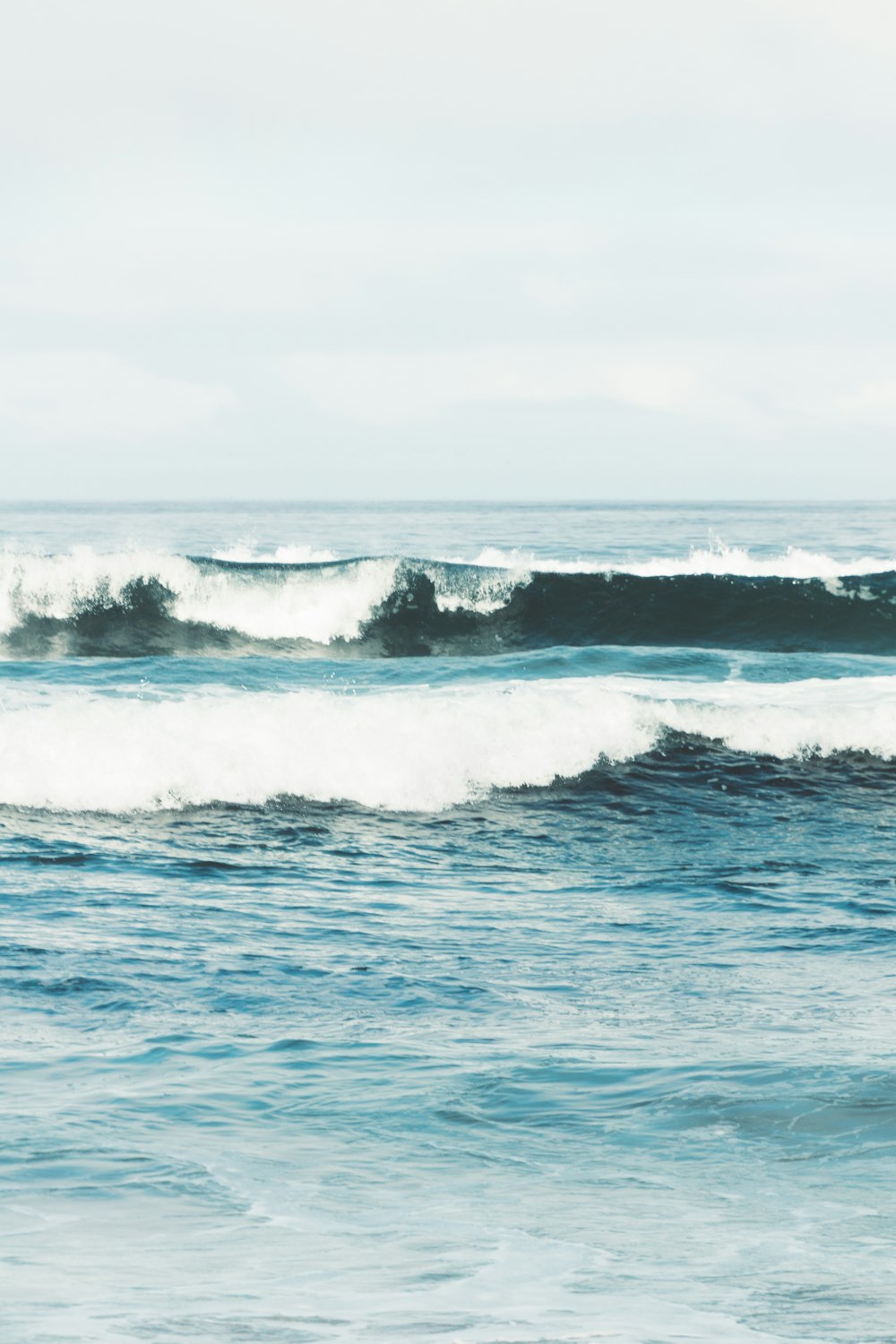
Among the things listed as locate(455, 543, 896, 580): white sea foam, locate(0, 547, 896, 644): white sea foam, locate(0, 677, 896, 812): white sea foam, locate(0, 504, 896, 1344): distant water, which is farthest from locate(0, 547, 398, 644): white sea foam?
locate(0, 677, 896, 812): white sea foam

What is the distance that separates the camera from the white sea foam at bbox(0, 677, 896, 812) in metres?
10.9

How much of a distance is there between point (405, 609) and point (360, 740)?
1084 centimetres

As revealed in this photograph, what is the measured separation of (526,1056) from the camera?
511 cm

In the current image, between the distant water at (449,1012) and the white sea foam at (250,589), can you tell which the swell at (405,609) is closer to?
the white sea foam at (250,589)

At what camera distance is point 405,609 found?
73.9 feet

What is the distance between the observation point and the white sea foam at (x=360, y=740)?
35.8 feet

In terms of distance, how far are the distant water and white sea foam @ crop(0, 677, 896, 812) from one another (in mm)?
40

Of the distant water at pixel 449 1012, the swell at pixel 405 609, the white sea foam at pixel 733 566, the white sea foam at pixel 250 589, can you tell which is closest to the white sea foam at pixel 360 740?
the distant water at pixel 449 1012

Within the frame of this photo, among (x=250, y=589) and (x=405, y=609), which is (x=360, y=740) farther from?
(x=250, y=589)

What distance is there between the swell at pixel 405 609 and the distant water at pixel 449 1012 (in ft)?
17.8

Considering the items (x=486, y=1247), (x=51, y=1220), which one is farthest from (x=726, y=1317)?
(x=51, y=1220)

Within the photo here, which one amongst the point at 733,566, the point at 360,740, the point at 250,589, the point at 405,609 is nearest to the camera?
the point at 360,740

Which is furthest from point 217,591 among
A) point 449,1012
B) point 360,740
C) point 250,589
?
point 449,1012

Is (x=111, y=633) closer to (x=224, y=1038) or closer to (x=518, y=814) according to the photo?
(x=518, y=814)
